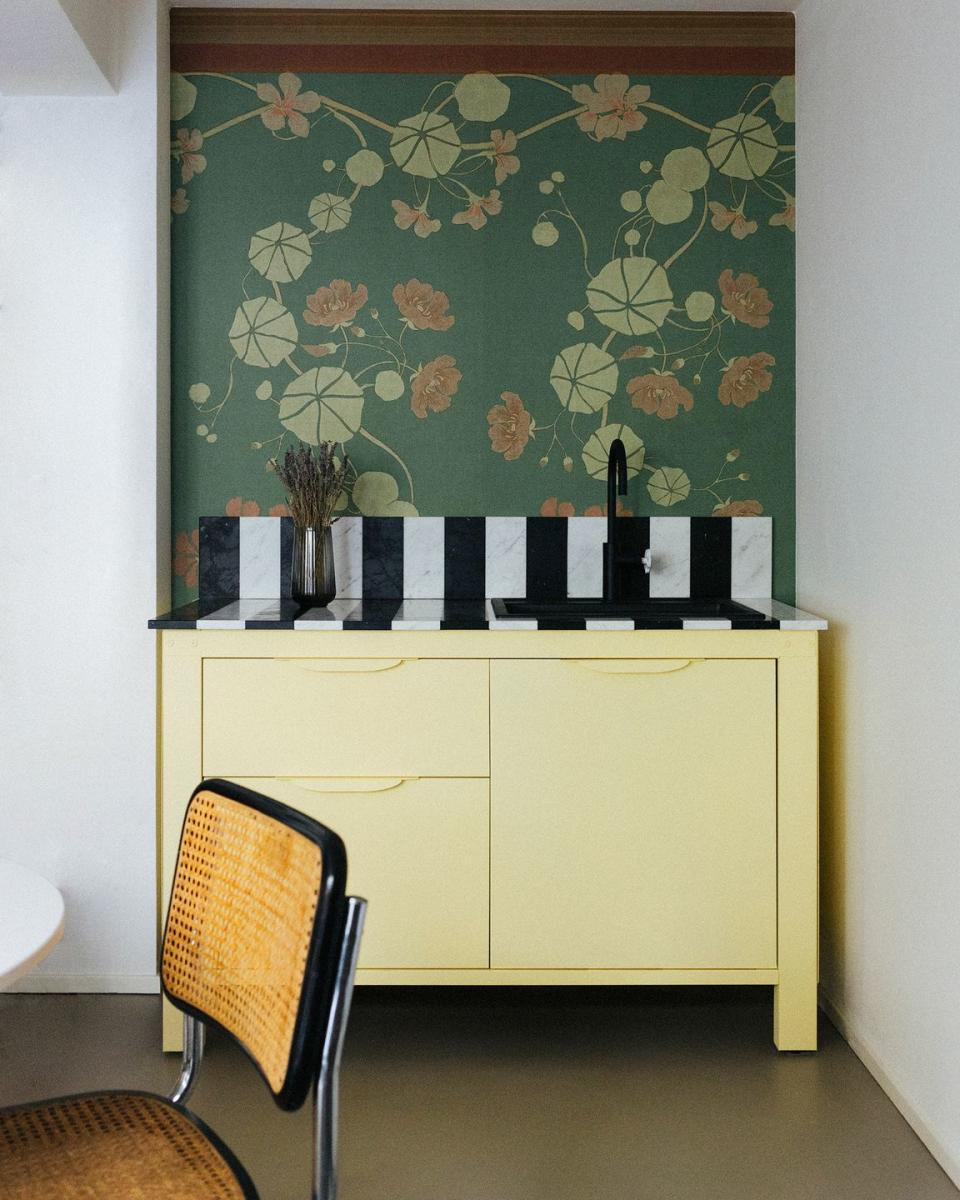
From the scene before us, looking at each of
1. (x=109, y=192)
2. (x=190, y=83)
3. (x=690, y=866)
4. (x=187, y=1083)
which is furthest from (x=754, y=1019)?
(x=190, y=83)

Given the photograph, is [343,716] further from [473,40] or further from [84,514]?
[473,40]

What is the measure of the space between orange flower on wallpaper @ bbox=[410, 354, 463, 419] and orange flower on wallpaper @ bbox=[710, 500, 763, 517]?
0.78m

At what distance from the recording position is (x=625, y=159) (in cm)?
294

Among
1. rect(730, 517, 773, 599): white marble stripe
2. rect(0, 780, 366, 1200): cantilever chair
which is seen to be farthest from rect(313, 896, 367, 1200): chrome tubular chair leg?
rect(730, 517, 773, 599): white marble stripe

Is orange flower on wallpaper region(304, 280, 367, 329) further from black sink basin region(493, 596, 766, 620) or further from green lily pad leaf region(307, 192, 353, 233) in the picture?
black sink basin region(493, 596, 766, 620)

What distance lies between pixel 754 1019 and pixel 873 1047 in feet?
1.09

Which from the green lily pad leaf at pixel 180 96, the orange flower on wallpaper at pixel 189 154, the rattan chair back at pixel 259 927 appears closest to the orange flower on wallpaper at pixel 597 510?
the orange flower on wallpaper at pixel 189 154

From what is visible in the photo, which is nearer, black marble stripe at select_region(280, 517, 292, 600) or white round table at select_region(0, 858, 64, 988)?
white round table at select_region(0, 858, 64, 988)

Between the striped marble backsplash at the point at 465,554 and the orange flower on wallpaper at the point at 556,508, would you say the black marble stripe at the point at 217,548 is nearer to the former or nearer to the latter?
the striped marble backsplash at the point at 465,554

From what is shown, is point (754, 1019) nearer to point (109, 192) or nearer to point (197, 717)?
point (197, 717)

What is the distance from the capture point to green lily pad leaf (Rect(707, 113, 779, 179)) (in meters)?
2.94

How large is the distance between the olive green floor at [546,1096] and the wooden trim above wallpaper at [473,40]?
2.39m

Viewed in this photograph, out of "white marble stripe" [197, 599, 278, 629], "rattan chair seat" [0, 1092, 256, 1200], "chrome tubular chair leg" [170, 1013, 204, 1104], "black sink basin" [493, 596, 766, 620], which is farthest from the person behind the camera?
"black sink basin" [493, 596, 766, 620]

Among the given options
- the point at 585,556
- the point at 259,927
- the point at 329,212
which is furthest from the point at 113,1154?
the point at 329,212
